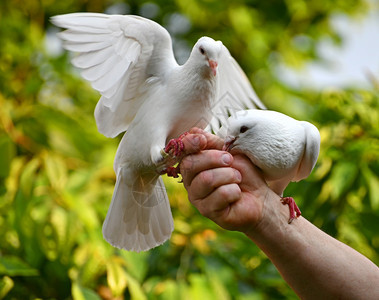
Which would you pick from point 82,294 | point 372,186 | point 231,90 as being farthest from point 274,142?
point 372,186

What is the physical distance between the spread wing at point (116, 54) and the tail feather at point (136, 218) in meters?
0.21

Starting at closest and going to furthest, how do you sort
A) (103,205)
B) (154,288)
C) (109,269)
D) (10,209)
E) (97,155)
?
(109,269)
(154,288)
(10,209)
(103,205)
(97,155)

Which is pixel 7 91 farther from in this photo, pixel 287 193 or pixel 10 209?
pixel 287 193

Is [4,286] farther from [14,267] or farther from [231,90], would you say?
[231,90]

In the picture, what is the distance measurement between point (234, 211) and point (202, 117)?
31 centimetres

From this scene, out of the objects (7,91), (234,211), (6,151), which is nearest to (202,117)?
(234,211)

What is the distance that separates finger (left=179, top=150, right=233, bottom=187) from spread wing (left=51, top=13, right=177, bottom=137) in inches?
10.3

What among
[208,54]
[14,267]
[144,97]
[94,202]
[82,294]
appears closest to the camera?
[208,54]

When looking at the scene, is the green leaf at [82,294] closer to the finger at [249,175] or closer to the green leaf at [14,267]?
the green leaf at [14,267]

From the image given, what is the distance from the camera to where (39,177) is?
2410mm

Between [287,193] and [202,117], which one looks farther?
[287,193]

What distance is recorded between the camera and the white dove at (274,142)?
44.6 inches

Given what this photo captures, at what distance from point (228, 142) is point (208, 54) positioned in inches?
9.5

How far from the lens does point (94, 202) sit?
7.54 feet
